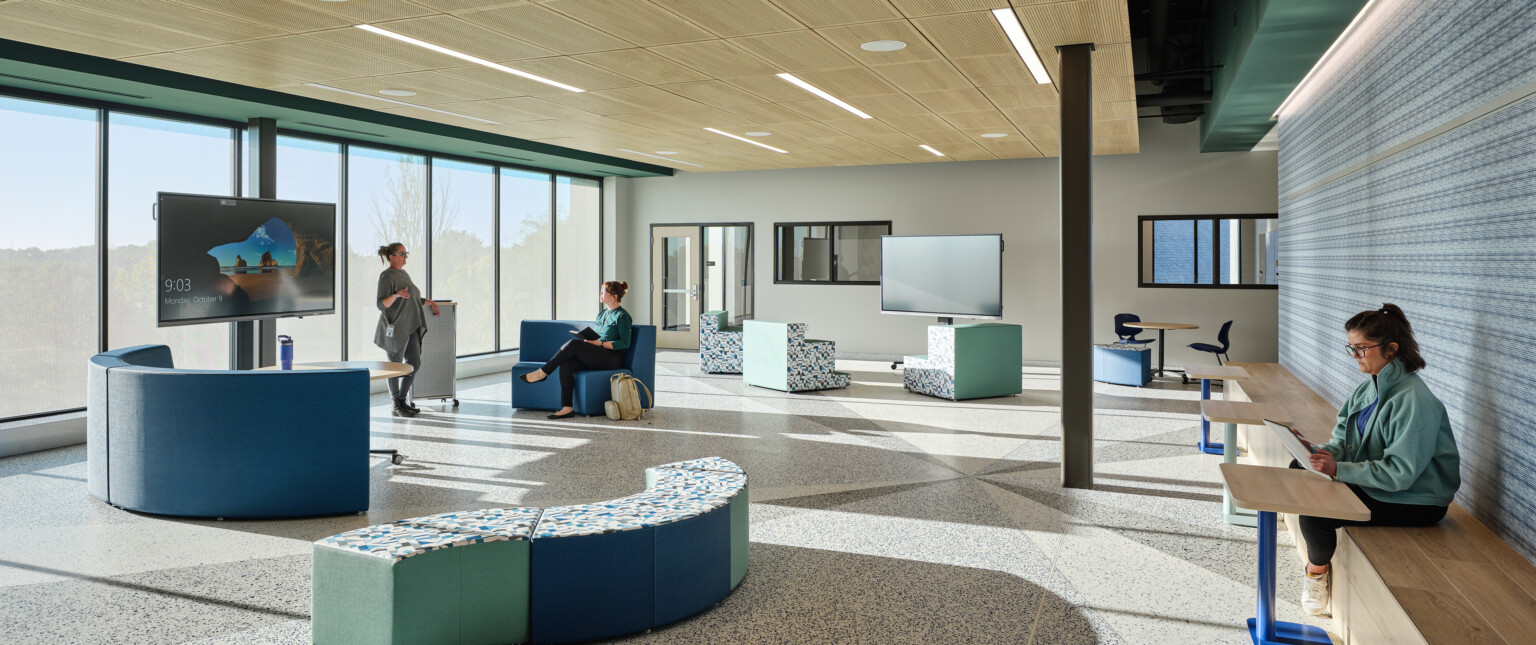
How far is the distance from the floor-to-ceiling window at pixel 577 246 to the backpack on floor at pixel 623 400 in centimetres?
559

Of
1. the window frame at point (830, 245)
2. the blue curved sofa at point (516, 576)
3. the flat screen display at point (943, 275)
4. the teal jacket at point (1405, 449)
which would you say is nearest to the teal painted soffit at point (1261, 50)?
the teal jacket at point (1405, 449)

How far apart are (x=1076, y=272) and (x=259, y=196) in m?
7.02

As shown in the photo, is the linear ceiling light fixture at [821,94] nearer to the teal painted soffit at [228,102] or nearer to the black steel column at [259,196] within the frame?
the teal painted soffit at [228,102]

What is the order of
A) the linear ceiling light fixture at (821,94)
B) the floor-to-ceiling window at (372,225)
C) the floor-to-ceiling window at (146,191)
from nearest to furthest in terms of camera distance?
the linear ceiling light fixture at (821,94) → the floor-to-ceiling window at (146,191) → the floor-to-ceiling window at (372,225)

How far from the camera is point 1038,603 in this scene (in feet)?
12.6

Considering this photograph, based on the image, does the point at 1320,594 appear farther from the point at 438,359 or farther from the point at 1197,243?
the point at 1197,243

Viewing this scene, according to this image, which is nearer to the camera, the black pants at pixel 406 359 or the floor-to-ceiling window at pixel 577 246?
the black pants at pixel 406 359

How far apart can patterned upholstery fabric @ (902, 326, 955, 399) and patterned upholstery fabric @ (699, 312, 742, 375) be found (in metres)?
2.35


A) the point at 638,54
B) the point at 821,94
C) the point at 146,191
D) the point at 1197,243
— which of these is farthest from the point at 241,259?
the point at 1197,243

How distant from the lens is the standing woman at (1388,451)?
3.26m

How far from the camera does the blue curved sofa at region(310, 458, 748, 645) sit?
322 centimetres

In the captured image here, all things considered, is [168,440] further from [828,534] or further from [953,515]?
[953,515]

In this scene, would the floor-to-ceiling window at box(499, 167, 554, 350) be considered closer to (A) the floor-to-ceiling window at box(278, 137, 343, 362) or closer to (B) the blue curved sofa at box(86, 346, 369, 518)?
(A) the floor-to-ceiling window at box(278, 137, 343, 362)

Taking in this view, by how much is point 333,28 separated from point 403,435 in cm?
→ 345
